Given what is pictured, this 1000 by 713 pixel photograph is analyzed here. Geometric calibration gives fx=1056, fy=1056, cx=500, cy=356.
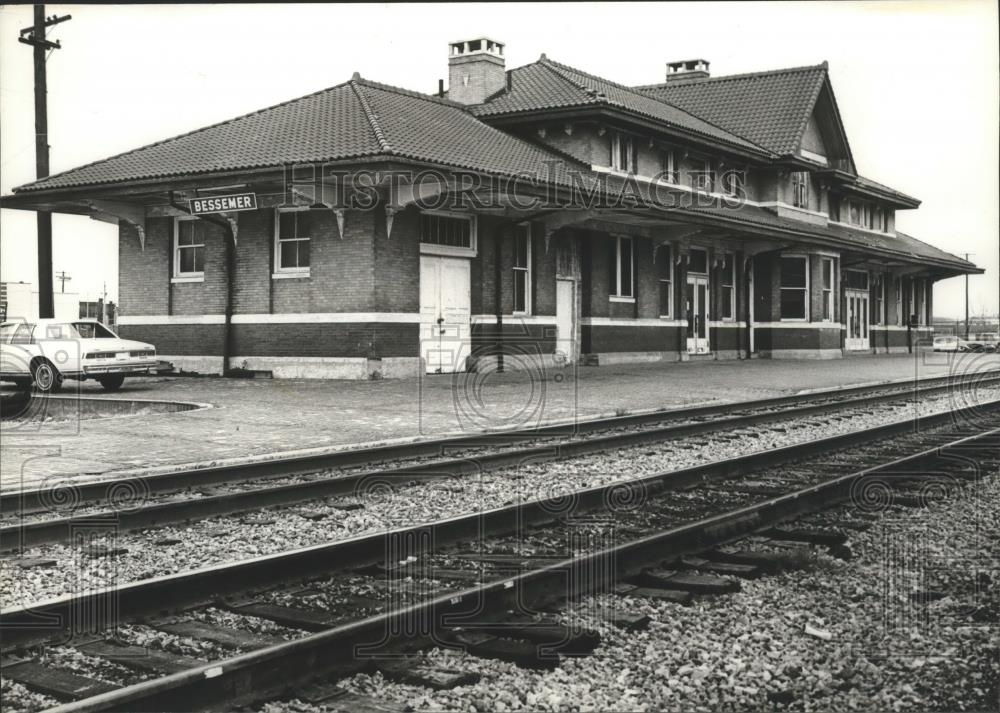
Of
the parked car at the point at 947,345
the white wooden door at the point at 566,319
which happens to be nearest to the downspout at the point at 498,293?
the white wooden door at the point at 566,319

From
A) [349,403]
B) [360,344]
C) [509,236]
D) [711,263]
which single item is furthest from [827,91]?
[349,403]

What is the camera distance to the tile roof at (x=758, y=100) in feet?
115

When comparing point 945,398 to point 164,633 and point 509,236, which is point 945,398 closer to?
point 509,236

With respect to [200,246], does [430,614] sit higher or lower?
lower

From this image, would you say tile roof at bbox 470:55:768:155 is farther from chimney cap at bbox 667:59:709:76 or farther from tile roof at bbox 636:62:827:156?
chimney cap at bbox 667:59:709:76

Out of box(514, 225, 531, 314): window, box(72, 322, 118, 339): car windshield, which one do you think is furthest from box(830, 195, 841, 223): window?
box(72, 322, 118, 339): car windshield

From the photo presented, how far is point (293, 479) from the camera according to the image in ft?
30.3

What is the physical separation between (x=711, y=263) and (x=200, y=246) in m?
15.6

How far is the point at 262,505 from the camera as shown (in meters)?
7.87

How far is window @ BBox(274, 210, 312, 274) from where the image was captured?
20969 millimetres

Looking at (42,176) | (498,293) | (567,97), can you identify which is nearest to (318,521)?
(498,293)

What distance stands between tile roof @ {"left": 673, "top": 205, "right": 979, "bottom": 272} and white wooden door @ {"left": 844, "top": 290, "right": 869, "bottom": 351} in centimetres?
212

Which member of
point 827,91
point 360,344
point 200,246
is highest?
point 827,91

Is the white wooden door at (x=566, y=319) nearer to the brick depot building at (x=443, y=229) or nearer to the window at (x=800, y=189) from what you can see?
the brick depot building at (x=443, y=229)
